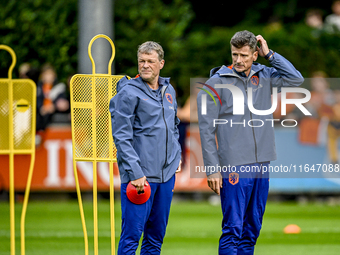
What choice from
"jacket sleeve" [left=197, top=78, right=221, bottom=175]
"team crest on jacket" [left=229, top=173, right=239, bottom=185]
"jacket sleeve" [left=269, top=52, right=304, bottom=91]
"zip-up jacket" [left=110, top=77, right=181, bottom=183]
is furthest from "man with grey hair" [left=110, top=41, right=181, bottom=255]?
"jacket sleeve" [left=269, top=52, right=304, bottom=91]

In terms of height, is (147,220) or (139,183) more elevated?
Answer: (139,183)

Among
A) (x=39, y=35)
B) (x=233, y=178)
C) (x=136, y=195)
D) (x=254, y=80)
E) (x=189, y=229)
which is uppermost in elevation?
(x=39, y=35)

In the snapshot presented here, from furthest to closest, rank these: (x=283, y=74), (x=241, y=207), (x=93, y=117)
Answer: (x=93, y=117) → (x=283, y=74) → (x=241, y=207)

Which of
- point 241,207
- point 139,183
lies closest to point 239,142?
point 241,207

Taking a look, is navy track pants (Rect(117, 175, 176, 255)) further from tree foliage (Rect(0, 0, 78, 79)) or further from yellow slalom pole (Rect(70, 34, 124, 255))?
tree foliage (Rect(0, 0, 78, 79))

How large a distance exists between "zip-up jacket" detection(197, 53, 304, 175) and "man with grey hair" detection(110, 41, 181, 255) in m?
0.38

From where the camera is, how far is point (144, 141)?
18.6 ft

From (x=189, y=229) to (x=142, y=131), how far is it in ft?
15.0

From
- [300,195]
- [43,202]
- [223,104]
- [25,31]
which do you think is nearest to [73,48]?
[25,31]

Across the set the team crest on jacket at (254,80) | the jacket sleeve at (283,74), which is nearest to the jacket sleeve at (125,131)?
the team crest on jacket at (254,80)

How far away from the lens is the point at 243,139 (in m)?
6.00

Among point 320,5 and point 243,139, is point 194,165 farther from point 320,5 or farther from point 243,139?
point 320,5

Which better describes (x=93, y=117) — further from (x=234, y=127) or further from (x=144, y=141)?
(x=234, y=127)

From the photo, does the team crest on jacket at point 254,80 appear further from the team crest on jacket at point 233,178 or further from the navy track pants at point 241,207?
the team crest on jacket at point 233,178
